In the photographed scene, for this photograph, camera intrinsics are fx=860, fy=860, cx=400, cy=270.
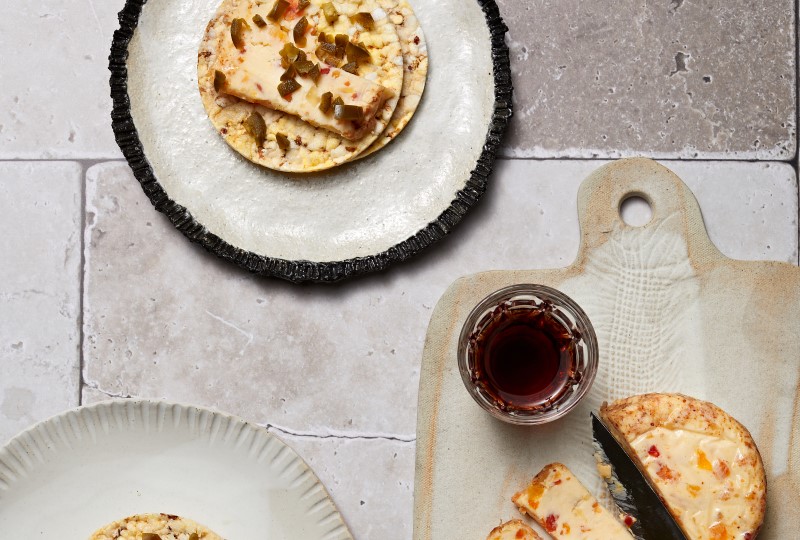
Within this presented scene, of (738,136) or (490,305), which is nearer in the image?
(490,305)

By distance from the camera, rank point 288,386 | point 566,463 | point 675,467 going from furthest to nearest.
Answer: point 288,386 < point 566,463 < point 675,467

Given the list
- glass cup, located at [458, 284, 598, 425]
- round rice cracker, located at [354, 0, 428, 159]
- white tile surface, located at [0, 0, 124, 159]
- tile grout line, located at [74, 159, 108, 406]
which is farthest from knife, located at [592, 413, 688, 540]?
white tile surface, located at [0, 0, 124, 159]

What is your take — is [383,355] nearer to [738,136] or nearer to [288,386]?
[288,386]

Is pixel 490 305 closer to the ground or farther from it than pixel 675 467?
farther from it

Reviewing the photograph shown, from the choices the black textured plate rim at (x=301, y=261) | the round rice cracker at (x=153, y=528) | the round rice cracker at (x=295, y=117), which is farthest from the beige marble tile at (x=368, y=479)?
the round rice cracker at (x=295, y=117)

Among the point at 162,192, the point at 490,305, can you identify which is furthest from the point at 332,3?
the point at 490,305

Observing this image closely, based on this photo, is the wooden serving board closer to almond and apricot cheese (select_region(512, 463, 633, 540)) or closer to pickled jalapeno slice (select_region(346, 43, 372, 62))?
almond and apricot cheese (select_region(512, 463, 633, 540))

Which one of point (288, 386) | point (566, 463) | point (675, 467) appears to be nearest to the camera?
point (675, 467)

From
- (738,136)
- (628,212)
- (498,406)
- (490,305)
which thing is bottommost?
(498,406)
